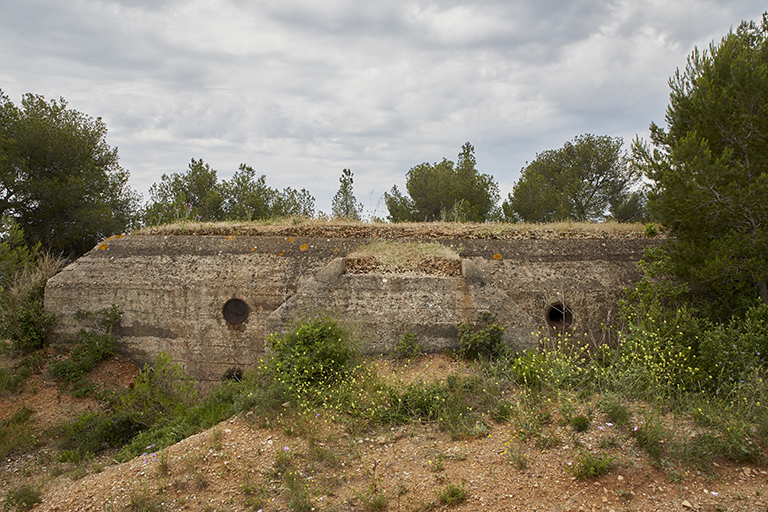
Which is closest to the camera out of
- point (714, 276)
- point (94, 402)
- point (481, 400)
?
point (481, 400)

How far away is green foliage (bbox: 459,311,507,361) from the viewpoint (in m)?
5.82

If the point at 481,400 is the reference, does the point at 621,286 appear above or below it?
above

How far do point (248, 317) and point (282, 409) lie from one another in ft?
12.9

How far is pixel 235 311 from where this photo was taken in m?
8.30

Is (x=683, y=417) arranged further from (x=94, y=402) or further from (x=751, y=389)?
(x=94, y=402)

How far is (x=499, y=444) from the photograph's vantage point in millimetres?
3768

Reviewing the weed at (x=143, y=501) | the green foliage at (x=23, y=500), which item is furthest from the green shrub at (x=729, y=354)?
the green foliage at (x=23, y=500)

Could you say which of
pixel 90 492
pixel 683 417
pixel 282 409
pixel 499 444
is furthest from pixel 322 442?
pixel 683 417

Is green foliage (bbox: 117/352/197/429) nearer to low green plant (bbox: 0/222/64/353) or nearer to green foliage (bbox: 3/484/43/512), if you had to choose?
green foliage (bbox: 3/484/43/512)

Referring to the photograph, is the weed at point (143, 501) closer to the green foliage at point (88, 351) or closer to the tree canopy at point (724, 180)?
the green foliage at point (88, 351)

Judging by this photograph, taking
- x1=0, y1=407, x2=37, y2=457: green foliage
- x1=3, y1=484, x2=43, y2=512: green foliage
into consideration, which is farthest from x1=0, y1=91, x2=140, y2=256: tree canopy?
x1=3, y1=484, x2=43, y2=512: green foliage

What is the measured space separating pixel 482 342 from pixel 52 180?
16496mm

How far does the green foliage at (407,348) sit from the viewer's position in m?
5.96

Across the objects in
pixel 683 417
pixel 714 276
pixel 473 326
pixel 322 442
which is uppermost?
pixel 714 276
